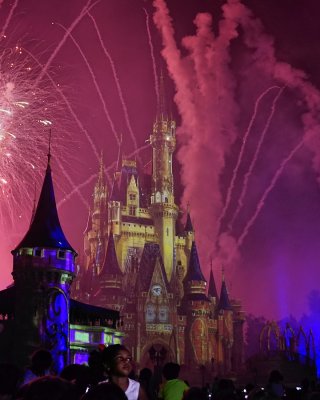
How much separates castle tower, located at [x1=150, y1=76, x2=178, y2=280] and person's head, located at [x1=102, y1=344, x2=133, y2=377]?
227 ft

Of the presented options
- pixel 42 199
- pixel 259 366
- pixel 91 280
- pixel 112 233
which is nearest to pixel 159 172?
pixel 112 233

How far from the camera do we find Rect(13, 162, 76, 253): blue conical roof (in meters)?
33.1

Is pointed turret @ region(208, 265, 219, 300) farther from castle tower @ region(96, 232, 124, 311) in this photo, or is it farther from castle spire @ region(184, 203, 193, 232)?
castle tower @ region(96, 232, 124, 311)

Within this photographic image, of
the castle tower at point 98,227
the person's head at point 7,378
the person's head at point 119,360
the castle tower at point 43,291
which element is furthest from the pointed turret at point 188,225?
the person's head at point 7,378

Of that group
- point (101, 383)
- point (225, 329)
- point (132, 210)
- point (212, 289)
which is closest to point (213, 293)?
point (212, 289)

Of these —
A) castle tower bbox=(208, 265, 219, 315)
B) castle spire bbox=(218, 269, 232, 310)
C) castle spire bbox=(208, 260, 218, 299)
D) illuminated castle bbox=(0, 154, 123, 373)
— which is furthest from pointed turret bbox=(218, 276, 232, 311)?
illuminated castle bbox=(0, 154, 123, 373)

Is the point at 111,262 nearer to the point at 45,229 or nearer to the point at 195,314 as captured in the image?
the point at 195,314

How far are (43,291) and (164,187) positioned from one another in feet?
156

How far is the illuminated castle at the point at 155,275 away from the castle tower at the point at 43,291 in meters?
33.7

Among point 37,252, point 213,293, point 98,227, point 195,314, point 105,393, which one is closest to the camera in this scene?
point 105,393

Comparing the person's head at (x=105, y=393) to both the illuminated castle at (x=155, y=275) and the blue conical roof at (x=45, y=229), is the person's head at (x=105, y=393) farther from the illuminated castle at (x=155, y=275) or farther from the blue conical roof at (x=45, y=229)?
the illuminated castle at (x=155, y=275)

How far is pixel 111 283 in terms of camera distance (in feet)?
227

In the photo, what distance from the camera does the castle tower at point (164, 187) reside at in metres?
76.7

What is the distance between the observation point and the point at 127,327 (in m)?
66.7
